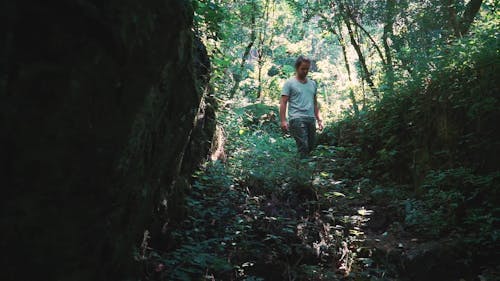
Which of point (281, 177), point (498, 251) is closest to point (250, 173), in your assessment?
point (281, 177)

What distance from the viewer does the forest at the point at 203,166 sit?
→ 1.80 metres

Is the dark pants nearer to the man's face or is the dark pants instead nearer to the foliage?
the man's face

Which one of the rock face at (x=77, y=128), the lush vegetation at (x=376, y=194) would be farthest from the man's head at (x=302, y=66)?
the rock face at (x=77, y=128)

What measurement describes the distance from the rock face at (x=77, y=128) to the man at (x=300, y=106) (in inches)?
181

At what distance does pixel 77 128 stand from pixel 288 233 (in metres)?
3.34

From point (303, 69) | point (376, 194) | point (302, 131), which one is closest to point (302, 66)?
point (303, 69)

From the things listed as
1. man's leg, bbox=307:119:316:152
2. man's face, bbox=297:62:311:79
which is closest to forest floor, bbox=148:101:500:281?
man's leg, bbox=307:119:316:152

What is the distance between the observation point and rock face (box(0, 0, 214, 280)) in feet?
5.56

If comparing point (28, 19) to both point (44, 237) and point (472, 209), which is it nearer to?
point (44, 237)

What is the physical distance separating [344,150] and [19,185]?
726cm

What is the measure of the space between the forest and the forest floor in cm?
2

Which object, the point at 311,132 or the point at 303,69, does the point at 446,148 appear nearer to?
the point at 311,132

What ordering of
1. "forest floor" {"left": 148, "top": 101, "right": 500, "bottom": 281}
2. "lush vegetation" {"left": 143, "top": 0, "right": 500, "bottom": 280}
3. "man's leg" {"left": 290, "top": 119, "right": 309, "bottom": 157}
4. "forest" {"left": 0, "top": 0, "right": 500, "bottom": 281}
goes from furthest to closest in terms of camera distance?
"man's leg" {"left": 290, "top": 119, "right": 309, "bottom": 157} < "lush vegetation" {"left": 143, "top": 0, "right": 500, "bottom": 280} < "forest floor" {"left": 148, "top": 101, "right": 500, "bottom": 281} < "forest" {"left": 0, "top": 0, "right": 500, "bottom": 281}

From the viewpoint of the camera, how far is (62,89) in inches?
72.4
